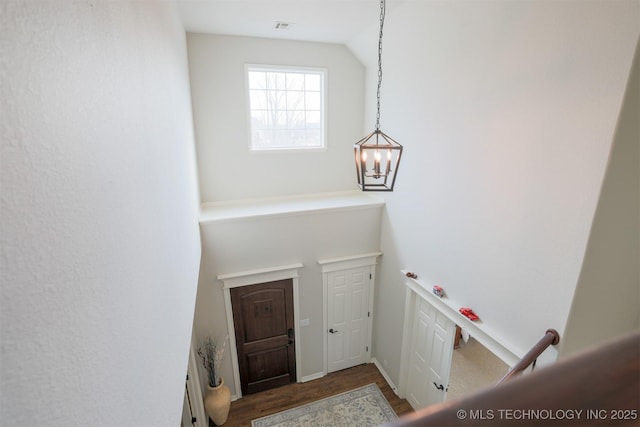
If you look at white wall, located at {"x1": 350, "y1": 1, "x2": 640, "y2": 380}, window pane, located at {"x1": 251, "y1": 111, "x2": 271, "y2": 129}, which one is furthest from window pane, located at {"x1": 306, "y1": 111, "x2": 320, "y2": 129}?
white wall, located at {"x1": 350, "y1": 1, "x2": 640, "y2": 380}

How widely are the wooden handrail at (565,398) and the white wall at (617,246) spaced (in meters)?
2.43

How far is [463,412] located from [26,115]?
34.5 inches

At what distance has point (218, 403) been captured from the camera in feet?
15.9

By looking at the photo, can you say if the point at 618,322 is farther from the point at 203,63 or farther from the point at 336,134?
the point at 203,63

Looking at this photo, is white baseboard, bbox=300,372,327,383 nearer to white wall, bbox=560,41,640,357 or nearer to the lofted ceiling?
white wall, bbox=560,41,640,357

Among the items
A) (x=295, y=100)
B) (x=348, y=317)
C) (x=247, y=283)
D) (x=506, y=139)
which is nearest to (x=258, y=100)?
(x=295, y=100)

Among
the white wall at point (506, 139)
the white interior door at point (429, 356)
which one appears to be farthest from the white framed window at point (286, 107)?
the white interior door at point (429, 356)

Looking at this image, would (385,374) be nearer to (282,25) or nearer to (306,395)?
(306,395)

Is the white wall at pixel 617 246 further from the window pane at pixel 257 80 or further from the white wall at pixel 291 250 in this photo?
the window pane at pixel 257 80

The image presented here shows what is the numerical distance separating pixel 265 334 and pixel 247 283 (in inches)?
40.9

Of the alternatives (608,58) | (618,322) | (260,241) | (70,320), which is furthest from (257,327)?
(608,58)

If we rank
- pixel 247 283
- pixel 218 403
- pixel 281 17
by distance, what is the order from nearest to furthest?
pixel 281 17 < pixel 218 403 < pixel 247 283

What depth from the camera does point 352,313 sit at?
5.88 meters

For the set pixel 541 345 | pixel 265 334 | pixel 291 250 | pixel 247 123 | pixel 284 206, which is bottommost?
pixel 265 334
